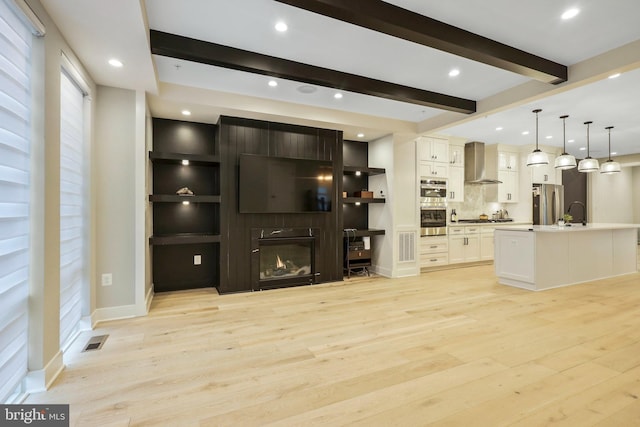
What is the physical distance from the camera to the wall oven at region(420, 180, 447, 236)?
6.11m

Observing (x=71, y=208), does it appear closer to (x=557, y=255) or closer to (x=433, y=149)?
Answer: (x=433, y=149)

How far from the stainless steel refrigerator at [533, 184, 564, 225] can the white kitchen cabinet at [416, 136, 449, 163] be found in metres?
2.88

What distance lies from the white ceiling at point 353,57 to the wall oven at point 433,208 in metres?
1.44

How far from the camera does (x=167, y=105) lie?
3.87 m

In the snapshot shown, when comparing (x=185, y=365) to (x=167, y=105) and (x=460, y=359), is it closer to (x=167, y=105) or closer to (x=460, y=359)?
(x=460, y=359)

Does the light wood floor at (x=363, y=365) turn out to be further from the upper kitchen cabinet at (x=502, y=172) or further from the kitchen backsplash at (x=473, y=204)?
the upper kitchen cabinet at (x=502, y=172)

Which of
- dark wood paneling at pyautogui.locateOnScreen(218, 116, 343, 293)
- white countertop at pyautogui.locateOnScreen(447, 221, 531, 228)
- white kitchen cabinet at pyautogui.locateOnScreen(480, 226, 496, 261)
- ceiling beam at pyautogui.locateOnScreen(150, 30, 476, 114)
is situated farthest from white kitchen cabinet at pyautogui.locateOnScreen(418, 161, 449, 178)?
dark wood paneling at pyautogui.locateOnScreen(218, 116, 343, 293)

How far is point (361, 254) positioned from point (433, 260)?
1.61 m

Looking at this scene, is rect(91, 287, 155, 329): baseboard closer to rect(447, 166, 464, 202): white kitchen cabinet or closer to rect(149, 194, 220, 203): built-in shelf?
rect(149, 194, 220, 203): built-in shelf

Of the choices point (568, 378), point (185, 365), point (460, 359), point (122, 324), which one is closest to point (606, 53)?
point (568, 378)

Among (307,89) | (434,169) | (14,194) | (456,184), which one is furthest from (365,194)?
(14,194)

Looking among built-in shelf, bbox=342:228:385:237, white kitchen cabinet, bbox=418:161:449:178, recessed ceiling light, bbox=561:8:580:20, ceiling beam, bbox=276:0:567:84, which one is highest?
recessed ceiling light, bbox=561:8:580:20

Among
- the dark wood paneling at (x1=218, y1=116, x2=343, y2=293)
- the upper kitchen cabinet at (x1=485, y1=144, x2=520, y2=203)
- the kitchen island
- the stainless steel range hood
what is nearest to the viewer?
the dark wood paneling at (x1=218, y1=116, x2=343, y2=293)

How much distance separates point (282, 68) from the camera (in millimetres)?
3182
